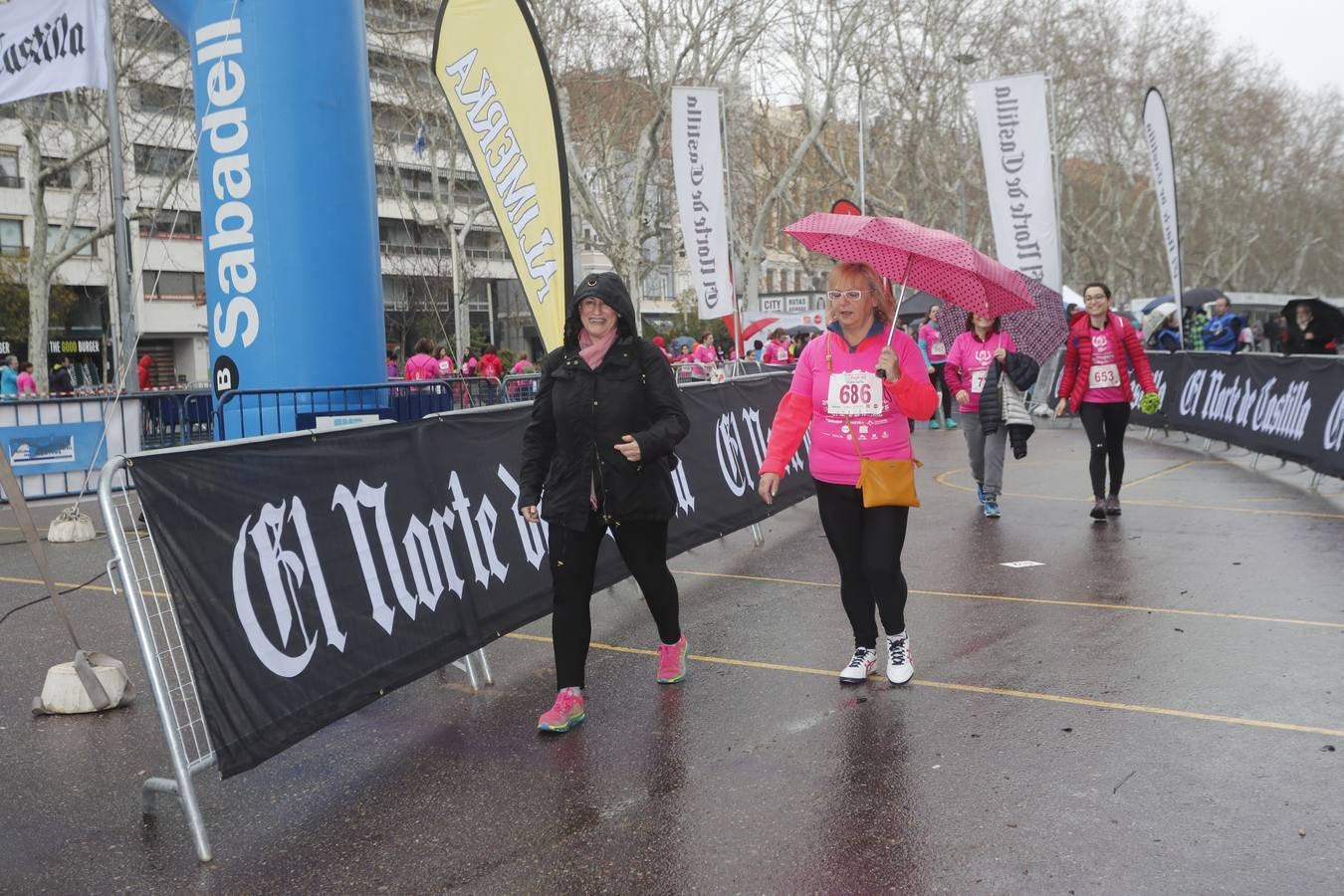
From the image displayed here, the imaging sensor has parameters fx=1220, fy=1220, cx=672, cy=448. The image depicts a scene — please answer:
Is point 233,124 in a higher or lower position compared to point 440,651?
higher

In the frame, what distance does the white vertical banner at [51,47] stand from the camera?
319 inches

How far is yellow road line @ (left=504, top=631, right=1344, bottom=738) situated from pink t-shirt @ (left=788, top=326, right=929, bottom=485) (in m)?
1.05

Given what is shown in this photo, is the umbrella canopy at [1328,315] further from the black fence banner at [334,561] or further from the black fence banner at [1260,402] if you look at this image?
the black fence banner at [334,561]

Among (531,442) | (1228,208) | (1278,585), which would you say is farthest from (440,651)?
(1228,208)

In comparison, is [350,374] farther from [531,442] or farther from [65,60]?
[531,442]

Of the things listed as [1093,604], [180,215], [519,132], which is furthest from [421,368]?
[180,215]

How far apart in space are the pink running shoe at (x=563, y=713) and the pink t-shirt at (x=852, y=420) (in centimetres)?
145

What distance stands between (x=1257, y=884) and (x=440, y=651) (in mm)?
3311

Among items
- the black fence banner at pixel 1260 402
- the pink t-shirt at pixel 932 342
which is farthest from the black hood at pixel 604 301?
the pink t-shirt at pixel 932 342

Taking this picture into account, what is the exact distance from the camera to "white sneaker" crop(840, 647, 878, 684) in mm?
5637

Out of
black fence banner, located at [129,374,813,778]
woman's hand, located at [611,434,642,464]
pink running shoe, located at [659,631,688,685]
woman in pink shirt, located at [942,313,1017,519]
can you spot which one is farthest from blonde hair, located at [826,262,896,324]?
woman in pink shirt, located at [942,313,1017,519]

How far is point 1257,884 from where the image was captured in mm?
3465

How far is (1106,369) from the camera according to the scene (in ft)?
32.9

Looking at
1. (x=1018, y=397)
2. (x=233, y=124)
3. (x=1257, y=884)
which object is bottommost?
(x=1257, y=884)
